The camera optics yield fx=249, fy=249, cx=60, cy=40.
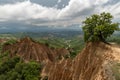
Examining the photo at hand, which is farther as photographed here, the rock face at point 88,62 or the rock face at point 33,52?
the rock face at point 33,52

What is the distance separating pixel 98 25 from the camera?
1980 inches

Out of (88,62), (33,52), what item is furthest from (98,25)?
(33,52)

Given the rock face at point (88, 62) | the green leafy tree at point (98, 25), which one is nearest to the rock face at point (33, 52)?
the rock face at point (88, 62)

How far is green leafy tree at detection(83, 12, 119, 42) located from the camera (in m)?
49.7

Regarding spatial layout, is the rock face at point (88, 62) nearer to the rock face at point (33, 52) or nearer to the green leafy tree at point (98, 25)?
the green leafy tree at point (98, 25)

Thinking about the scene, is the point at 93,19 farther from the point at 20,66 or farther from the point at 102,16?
the point at 20,66

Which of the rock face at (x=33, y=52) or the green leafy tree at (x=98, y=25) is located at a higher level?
the green leafy tree at (x=98, y=25)

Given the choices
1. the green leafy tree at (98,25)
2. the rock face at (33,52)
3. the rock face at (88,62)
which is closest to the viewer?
the rock face at (88,62)

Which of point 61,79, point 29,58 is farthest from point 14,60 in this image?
point 61,79

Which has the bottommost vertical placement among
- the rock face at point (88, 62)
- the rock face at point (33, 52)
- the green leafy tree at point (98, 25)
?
the rock face at point (33, 52)

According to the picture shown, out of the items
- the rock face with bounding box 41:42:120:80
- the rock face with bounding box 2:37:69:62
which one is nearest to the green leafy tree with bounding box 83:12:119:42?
the rock face with bounding box 41:42:120:80

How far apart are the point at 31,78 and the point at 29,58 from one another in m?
30.6

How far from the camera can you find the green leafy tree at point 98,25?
49719 millimetres

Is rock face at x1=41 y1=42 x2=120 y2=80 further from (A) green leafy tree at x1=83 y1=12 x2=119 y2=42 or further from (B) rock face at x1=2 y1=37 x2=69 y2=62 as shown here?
(B) rock face at x1=2 y1=37 x2=69 y2=62
